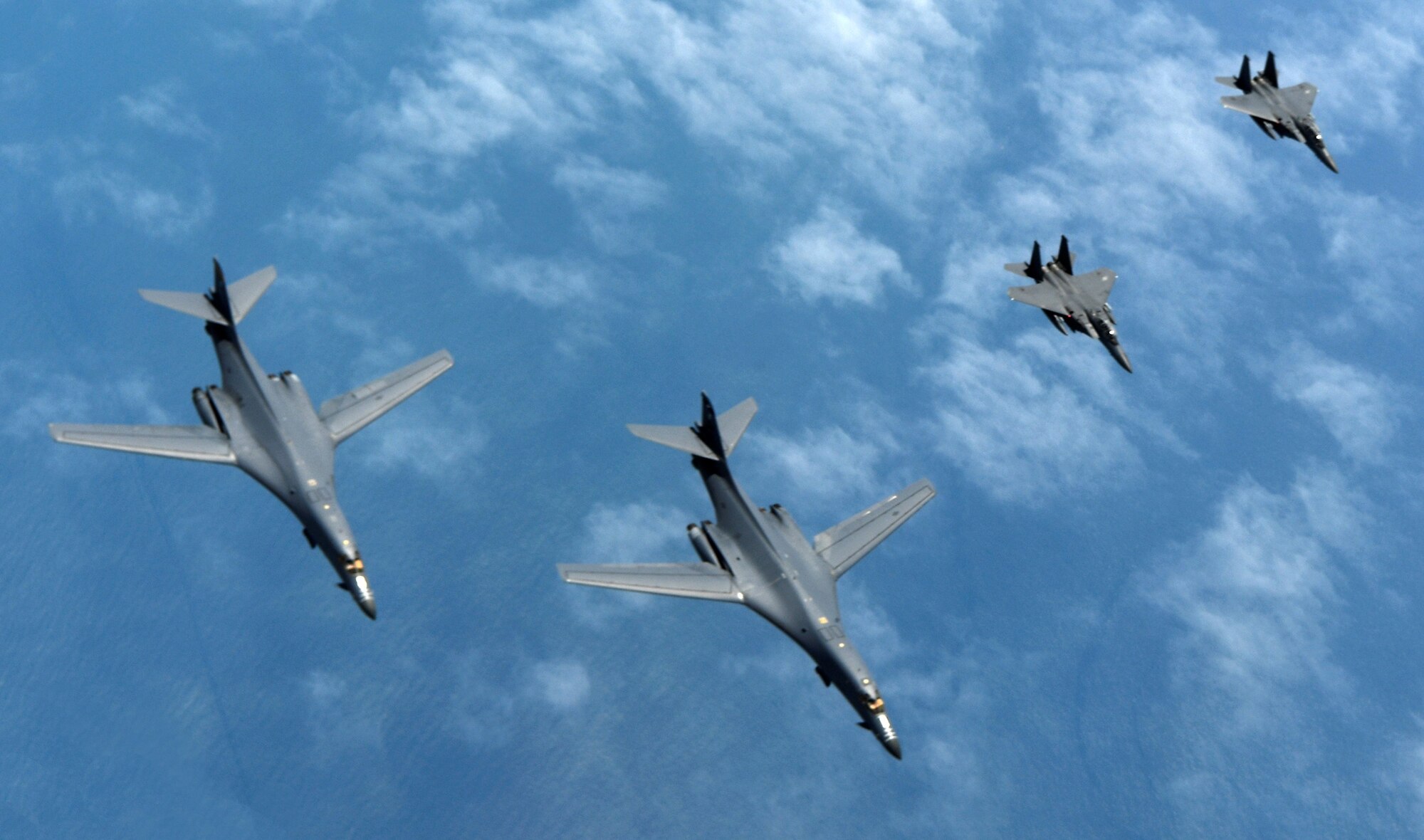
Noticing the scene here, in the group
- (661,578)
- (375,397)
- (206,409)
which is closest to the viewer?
(661,578)

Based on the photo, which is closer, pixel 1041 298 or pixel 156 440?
pixel 156 440

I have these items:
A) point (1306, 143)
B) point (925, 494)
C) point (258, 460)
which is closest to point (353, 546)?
point (258, 460)

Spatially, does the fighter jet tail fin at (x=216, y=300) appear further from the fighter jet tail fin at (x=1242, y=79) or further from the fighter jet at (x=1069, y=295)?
the fighter jet tail fin at (x=1242, y=79)

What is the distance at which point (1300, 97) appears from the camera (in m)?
124

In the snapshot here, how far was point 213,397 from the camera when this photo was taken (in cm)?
9819

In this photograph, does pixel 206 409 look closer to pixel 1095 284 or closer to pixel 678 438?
pixel 678 438

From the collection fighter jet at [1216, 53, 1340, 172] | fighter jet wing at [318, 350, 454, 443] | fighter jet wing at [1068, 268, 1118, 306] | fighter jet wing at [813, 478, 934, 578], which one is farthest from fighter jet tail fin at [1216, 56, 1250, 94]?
fighter jet wing at [318, 350, 454, 443]

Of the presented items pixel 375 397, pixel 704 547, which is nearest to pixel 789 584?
pixel 704 547

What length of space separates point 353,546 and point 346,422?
38.3 ft

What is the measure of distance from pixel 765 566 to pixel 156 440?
37.9m

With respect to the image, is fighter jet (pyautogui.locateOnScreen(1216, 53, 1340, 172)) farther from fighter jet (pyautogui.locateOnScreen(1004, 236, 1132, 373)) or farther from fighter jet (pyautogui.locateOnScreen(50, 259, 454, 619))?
fighter jet (pyautogui.locateOnScreen(50, 259, 454, 619))

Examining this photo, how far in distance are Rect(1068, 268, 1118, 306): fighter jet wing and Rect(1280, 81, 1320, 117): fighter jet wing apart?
2247 cm

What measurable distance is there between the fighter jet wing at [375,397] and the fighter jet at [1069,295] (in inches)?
1626

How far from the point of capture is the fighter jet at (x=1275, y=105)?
122 meters
